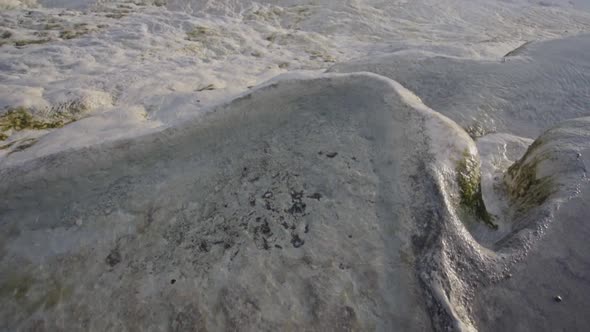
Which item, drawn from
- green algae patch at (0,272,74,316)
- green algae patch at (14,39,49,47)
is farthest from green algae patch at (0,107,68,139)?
green algae patch at (0,272,74,316)

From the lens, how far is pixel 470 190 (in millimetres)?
2299

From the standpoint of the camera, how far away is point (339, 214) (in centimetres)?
204

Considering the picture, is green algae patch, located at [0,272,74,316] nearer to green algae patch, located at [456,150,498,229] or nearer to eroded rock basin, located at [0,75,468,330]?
eroded rock basin, located at [0,75,468,330]

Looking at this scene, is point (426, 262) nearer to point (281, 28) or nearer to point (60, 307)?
point (60, 307)

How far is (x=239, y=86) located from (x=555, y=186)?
11.7 feet

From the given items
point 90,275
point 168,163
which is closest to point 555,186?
point 168,163

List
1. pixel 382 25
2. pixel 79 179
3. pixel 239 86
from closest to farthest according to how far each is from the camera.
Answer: pixel 79 179, pixel 239 86, pixel 382 25

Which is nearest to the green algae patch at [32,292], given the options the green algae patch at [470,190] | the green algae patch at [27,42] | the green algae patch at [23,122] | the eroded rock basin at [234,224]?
the eroded rock basin at [234,224]

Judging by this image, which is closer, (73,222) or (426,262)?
(426,262)

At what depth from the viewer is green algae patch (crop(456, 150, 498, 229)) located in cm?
224

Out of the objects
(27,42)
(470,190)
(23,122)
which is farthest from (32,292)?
(27,42)

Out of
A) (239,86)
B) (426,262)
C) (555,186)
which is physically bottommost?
(239,86)

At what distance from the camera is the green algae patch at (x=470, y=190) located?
7.36 ft

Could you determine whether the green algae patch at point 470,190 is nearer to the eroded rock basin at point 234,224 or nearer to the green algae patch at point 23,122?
the eroded rock basin at point 234,224
